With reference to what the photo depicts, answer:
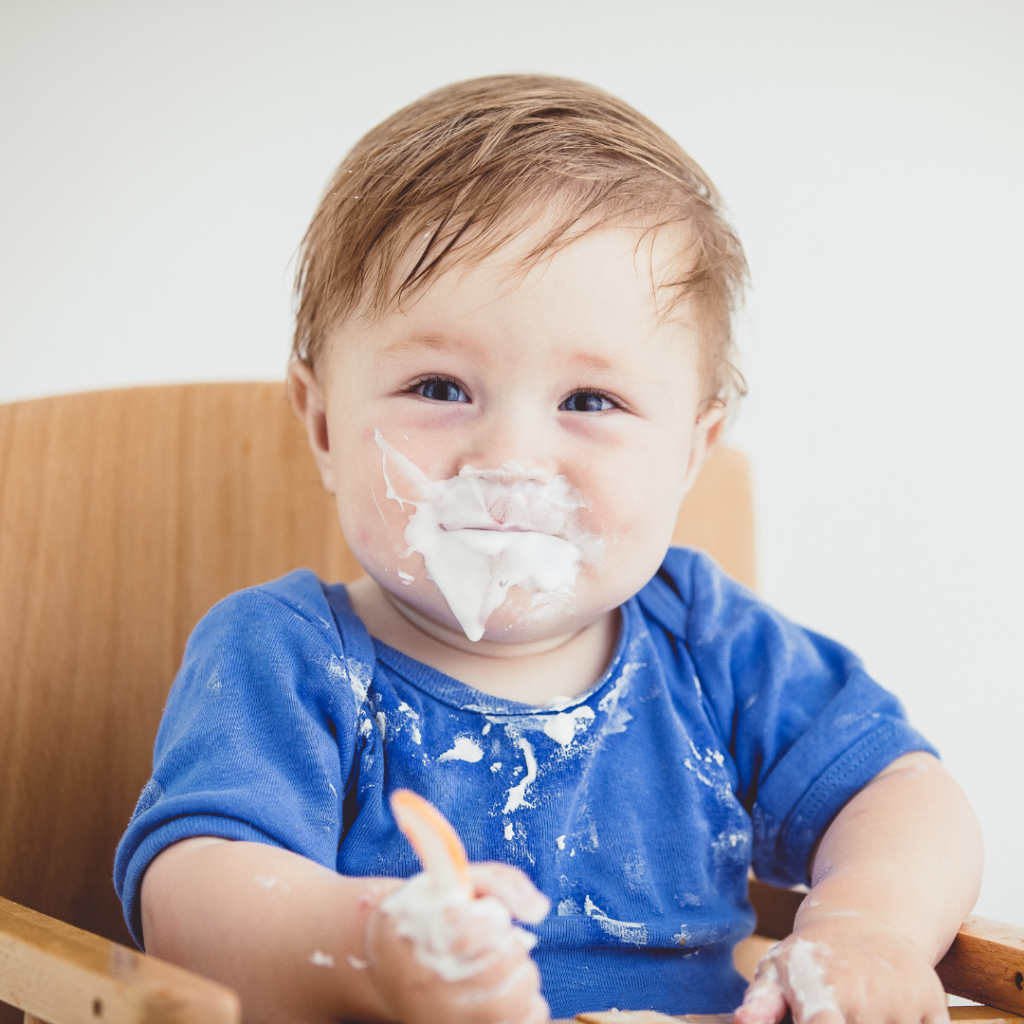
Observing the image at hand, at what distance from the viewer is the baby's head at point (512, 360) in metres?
0.67

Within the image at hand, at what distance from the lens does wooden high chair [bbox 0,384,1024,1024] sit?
86cm

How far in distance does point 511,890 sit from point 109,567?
616 millimetres

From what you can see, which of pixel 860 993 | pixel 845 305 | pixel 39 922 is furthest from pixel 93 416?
pixel 845 305

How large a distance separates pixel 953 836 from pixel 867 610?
3.14ft

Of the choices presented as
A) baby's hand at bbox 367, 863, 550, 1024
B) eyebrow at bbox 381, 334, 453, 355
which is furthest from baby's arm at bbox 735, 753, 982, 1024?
eyebrow at bbox 381, 334, 453, 355

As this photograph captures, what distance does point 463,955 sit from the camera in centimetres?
42

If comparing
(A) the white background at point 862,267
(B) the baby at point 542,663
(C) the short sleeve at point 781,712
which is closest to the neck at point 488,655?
(B) the baby at point 542,663

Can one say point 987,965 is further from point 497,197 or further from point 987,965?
point 497,197

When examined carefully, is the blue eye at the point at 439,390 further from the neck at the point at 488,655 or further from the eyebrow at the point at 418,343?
the neck at the point at 488,655

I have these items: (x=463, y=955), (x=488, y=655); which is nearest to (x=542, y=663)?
(x=488, y=655)

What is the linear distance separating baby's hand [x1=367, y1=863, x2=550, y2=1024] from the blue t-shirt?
164mm

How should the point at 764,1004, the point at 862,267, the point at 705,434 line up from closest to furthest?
the point at 764,1004, the point at 705,434, the point at 862,267

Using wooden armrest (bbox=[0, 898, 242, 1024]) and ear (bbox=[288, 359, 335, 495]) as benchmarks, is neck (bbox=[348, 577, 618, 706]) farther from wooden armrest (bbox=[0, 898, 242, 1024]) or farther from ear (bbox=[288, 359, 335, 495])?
wooden armrest (bbox=[0, 898, 242, 1024])

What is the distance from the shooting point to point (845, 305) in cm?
160
